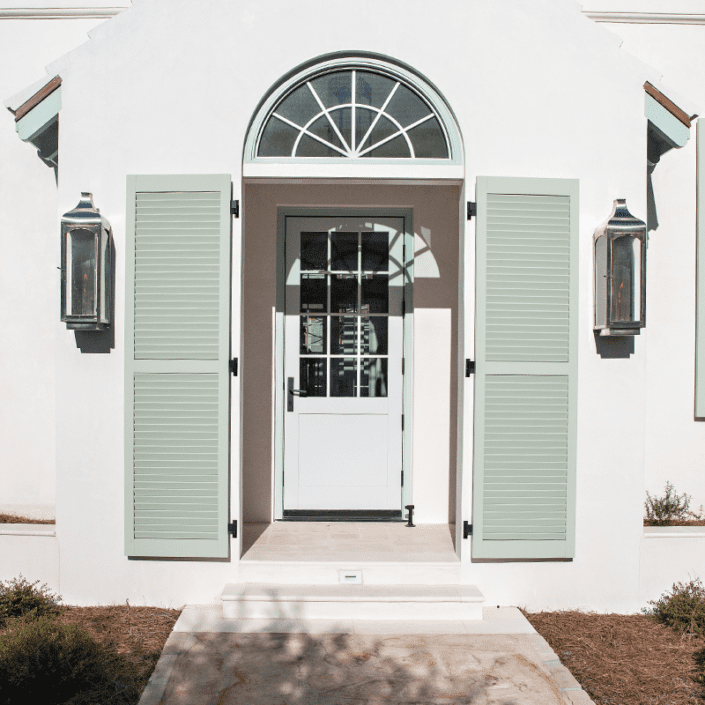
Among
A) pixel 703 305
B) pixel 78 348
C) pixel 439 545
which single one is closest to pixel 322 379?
pixel 439 545

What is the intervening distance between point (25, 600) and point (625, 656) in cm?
345

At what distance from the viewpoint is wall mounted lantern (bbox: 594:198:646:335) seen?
12.7 ft

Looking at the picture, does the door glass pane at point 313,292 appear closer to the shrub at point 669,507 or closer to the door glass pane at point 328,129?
the door glass pane at point 328,129

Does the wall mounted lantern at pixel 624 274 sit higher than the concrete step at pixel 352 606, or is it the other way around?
the wall mounted lantern at pixel 624 274

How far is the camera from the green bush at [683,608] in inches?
151

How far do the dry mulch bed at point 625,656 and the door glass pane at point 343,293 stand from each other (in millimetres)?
2601

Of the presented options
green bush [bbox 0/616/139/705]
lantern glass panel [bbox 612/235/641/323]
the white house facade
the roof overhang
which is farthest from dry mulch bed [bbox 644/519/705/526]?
the roof overhang

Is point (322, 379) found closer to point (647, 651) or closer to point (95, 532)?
point (95, 532)

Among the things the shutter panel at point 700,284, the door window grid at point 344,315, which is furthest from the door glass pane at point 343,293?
the shutter panel at point 700,284

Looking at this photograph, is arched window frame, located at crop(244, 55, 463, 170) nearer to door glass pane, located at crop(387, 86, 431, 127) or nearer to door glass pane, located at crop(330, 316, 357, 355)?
door glass pane, located at crop(387, 86, 431, 127)

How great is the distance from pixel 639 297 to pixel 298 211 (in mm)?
2647

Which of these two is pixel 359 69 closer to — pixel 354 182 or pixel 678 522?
pixel 354 182

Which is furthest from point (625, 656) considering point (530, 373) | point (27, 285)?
point (27, 285)

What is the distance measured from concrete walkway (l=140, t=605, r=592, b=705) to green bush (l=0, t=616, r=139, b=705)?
17 centimetres
